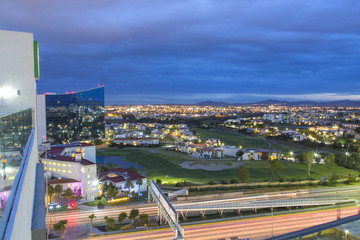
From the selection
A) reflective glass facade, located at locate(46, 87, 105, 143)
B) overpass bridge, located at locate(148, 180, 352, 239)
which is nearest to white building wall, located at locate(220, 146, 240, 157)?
overpass bridge, located at locate(148, 180, 352, 239)

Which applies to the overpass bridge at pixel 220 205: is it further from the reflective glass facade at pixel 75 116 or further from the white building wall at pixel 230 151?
the reflective glass facade at pixel 75 116

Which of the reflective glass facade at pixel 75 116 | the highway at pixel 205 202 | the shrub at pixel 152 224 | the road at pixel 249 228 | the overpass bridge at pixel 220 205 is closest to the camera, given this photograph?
the road at pixel 249 228

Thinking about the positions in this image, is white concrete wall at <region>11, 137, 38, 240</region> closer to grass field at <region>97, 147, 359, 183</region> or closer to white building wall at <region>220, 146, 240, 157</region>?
grass field at <region>97, 147, 359, 183</region>

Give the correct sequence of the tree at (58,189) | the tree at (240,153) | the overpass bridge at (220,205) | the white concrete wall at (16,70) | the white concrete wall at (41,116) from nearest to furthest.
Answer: the white concrete wall at (16,70), the overpass bridge at (220,205), the tree at (58,189), the tree at (240,153), the white concrete wall at (41,116)

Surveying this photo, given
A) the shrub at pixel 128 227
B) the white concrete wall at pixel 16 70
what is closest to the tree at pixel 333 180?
the shrub at pixel 128 227

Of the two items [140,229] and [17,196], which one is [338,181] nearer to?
[140,229]

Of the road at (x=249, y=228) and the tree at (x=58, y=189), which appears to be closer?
the road at (x=249, y=228)

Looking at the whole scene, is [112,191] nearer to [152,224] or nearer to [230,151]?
[152,224]
